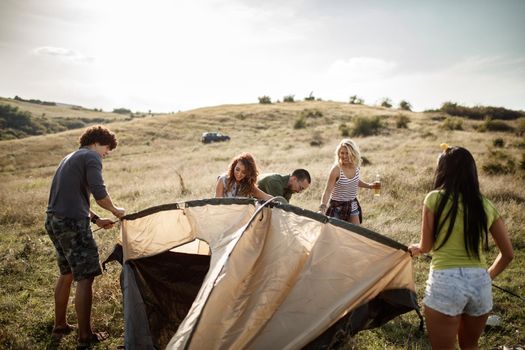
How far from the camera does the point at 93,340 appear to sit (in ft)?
12.8

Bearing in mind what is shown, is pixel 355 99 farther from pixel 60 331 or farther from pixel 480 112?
pixel 60 331

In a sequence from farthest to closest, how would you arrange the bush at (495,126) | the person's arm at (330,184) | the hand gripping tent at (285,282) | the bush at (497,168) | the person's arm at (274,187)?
the bush at (495,126), the bush at (497,168), the person's arm at (274,187), the person's arm at (330,184), the hand gripping tent at (285,282)

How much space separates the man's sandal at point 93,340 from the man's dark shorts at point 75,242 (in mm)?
714

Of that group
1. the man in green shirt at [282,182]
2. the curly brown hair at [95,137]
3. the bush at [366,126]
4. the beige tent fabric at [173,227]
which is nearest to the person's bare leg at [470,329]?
the beige tent fabric at [173,227]

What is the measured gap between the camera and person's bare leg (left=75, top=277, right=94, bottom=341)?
145 inches


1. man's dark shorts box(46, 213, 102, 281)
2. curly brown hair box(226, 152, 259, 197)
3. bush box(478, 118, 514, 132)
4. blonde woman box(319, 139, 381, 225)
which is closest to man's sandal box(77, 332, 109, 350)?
man's dark shorts box(46, 213, 102, 281)

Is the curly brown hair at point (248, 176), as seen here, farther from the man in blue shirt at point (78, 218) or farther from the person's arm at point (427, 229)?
the person's arm at point (427, 229)

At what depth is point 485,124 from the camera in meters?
25.7

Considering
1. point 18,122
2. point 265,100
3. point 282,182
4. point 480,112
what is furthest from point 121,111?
point 282,182

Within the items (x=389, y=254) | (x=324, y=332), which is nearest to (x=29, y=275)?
(x=324, y=332)

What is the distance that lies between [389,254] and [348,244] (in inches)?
12.9

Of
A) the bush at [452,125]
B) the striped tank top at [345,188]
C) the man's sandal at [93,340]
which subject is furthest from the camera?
the bush at [452,125]

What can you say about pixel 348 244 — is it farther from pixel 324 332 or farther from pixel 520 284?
pixel 520 284

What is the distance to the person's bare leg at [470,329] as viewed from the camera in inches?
98.3
